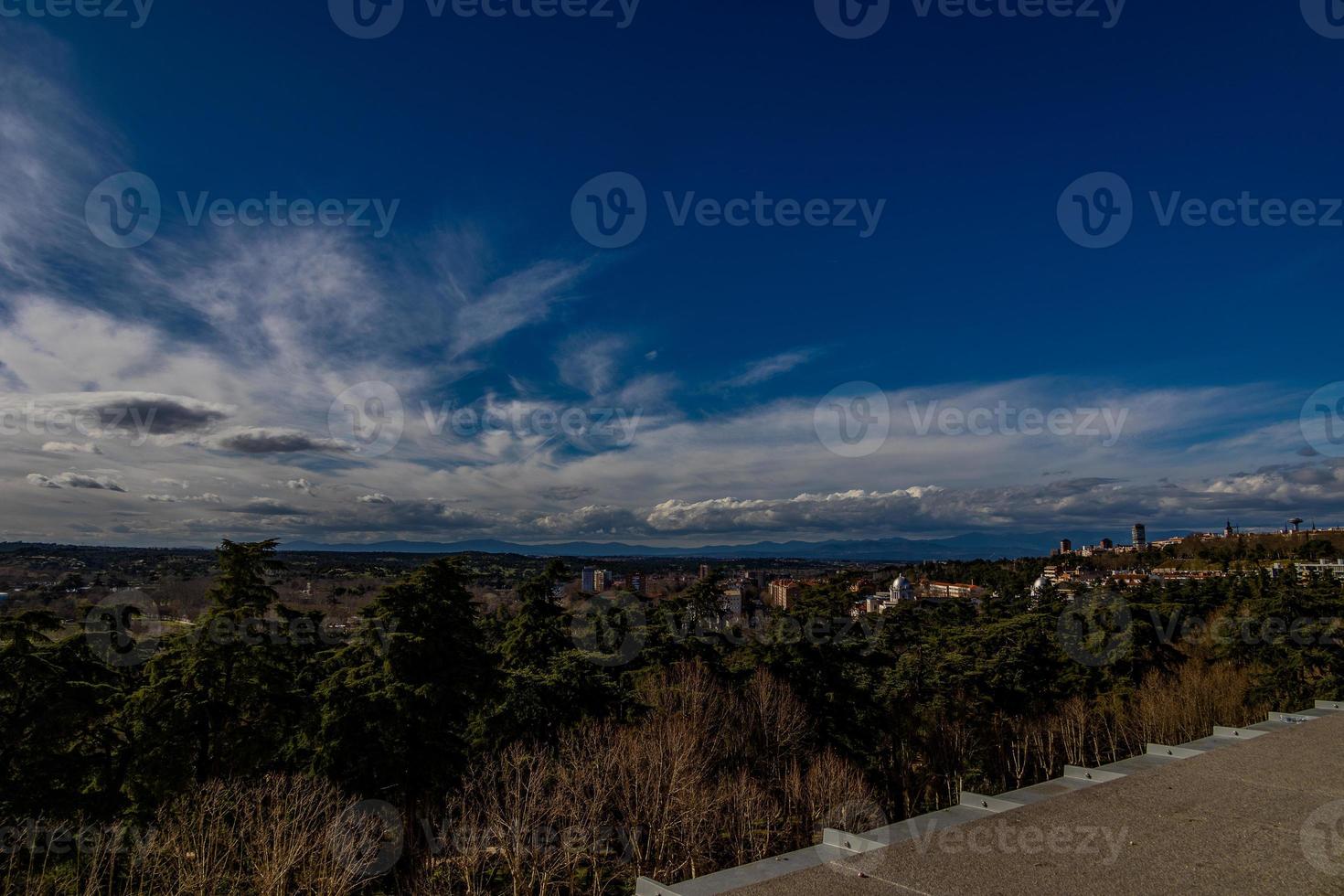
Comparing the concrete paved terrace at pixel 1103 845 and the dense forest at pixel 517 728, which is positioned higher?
the concrete paved terrace at pixel 1103 845

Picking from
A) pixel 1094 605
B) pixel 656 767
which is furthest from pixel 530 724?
pixel 1094 605

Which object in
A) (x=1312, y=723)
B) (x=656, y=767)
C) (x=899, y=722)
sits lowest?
(x=899, y=722)

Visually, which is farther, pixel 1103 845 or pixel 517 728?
pixel 517 728

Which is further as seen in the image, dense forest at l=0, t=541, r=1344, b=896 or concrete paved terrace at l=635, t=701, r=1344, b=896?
dense forest at l=0, t=541, r=1344, b=896

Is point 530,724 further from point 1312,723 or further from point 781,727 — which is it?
point 1312,723

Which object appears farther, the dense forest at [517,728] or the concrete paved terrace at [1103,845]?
the dense forest at [517,728]
